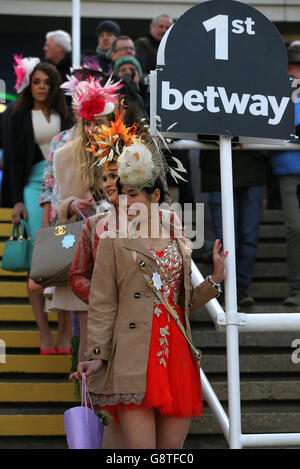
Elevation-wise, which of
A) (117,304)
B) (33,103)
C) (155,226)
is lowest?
(117,304)

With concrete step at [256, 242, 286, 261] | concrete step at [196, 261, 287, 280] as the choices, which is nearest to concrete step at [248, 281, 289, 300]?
concrete step at [196, 261, 287, 280]

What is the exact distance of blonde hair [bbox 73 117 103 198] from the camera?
5.04 meters

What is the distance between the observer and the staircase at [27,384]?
5238mm

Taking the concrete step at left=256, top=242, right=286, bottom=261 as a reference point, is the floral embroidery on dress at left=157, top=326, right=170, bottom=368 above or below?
below

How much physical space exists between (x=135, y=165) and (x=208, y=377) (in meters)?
2.10

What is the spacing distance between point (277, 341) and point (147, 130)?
2.01 meters

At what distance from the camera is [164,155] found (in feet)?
13.2

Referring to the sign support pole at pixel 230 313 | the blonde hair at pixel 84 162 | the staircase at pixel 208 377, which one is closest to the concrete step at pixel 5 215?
the staircase at pixel 208 377

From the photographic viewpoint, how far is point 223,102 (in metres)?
A: 3.81

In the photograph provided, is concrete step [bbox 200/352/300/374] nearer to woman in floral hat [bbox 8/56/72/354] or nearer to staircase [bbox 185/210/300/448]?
staircase [bbox 185/210/300/448]

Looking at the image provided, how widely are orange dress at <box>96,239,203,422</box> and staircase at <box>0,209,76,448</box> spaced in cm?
159

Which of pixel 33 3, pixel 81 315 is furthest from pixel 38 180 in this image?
pixel 33 3

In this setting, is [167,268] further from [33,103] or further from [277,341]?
[33,103]

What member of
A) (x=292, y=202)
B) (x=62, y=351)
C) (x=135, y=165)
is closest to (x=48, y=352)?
(x=62, y=351)
